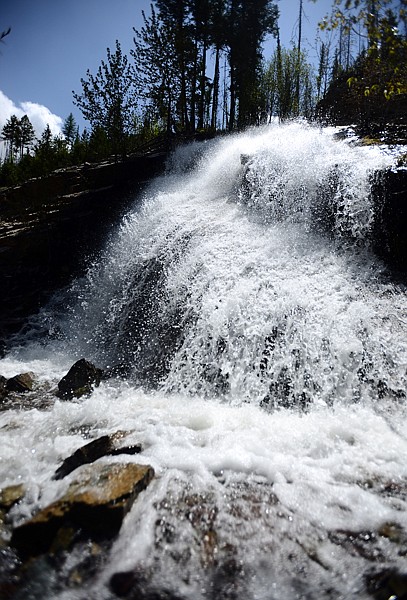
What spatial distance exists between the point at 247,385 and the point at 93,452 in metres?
2.71

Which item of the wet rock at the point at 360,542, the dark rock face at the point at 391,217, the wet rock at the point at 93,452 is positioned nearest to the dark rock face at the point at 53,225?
the wet rock at the point at 93,452

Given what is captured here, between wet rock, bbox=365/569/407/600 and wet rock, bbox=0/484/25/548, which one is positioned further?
wet rock, bbox=0/484/25/548

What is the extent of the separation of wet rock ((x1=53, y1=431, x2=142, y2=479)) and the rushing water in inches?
6.4

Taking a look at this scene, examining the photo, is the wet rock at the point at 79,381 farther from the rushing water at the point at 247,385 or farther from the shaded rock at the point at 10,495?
the shaded rock at the point at 10,495

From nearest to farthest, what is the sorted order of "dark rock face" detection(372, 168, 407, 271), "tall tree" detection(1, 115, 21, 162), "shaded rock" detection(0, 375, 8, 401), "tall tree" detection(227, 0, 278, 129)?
"shaded rock" detection(0, 375, 8, 401)
"dark rock face" detection(372, 168, 407, 271)
"tall tree" detection(227, 0, 278, 129)
"tall tree" detection(1, 115, 21, 162)

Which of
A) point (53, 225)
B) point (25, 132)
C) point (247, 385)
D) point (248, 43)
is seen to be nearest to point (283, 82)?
point (248, 43)

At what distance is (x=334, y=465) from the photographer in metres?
3.71

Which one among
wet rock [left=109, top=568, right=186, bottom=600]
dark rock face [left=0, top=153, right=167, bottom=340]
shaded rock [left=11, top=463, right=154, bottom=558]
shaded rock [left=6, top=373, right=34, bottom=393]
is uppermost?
dark rock face [left=0, top=153, right=167, bottom=340]

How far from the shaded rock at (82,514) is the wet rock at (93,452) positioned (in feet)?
1.75

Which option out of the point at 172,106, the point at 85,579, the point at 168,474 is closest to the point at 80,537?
the point at 85,579

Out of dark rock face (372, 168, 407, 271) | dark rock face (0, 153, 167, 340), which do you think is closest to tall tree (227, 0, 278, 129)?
dark rock face (0, 153, 167, 340)

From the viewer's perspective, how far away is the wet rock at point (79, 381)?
19.1 ft

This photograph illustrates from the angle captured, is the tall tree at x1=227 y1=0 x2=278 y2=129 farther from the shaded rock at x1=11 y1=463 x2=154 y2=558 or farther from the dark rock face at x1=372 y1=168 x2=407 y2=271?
the shaded rock at x1=11 y1=463 x2=154 y2=558

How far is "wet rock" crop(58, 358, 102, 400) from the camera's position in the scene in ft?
19.1
